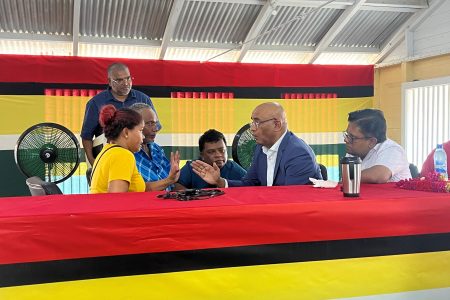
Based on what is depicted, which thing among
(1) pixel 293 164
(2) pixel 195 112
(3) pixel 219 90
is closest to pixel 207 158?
(1) pixel 293 164

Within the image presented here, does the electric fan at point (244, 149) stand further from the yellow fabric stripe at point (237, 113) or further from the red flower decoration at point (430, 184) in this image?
the red flower decoration at point (430, 184)

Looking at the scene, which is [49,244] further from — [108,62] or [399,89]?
[399,89]

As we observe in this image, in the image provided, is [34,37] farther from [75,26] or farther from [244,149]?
[244,149]

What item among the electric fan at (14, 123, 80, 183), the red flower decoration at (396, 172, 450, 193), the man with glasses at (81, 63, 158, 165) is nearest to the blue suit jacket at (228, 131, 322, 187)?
the red flower decoration at (396, 172, 450, 193)

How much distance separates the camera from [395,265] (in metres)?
2.12

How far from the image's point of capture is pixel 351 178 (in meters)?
2.13

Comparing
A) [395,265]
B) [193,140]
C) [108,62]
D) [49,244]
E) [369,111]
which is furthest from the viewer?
[193,140]

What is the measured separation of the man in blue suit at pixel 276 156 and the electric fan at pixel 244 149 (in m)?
2.05

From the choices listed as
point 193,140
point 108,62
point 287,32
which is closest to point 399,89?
point 287,32

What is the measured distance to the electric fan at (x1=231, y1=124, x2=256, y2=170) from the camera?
17.3 ft

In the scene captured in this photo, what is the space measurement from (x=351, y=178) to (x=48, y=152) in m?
3.57

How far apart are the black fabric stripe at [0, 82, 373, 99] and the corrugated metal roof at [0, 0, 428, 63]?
445 millimetres

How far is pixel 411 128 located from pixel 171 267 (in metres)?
5.77

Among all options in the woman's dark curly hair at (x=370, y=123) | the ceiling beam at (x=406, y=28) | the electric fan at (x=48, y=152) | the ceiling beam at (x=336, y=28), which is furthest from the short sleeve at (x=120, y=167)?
the ceiling beam at (x=406, y=28)
